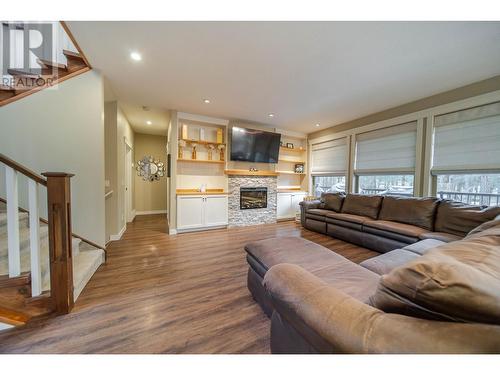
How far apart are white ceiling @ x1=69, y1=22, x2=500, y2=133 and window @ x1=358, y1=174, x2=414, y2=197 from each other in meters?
1.46

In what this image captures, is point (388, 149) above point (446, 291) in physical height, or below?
above

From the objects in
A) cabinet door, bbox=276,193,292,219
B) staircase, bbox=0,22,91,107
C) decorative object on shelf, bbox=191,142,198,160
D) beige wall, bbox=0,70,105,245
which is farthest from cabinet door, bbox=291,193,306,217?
staircase, bbox=0,22,91,107

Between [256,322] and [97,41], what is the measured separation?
122 inches

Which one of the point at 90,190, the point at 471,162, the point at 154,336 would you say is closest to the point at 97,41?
the point at 90,190

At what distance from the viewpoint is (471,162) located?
9.36 feet

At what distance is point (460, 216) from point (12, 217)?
4.67m

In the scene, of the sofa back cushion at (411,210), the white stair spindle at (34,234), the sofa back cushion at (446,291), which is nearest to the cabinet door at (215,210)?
the white stair spindle at (34,234)

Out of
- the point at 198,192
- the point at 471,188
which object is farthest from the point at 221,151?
the point at 471,188

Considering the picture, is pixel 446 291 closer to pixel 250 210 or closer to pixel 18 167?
pixel 18 167

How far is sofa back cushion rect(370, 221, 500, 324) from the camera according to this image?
560 millimetres

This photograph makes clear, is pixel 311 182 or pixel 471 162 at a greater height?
pixel 471 162

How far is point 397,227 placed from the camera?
2.79m

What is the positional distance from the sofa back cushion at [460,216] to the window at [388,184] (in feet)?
3.22
